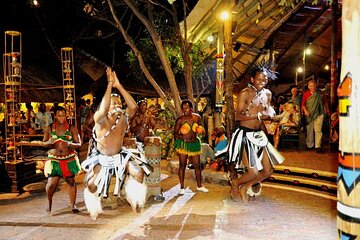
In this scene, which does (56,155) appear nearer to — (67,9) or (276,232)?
(276,232)

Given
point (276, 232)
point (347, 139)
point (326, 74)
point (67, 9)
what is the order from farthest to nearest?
point (326, 74) < point (67, 9) < point (276, 232) < point (347, 139)

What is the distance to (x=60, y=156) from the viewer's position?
6465mm

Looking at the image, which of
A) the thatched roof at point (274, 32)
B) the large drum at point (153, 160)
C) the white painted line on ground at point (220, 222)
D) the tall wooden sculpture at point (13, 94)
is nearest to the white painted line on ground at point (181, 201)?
the large drum at point (153, 160)

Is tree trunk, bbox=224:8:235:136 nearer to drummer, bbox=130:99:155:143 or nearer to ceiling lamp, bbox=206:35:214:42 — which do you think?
drummer, bbox=130:99:155:143

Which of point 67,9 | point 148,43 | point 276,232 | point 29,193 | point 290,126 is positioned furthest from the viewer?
point 67,9

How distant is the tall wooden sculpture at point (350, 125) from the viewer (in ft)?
8.33

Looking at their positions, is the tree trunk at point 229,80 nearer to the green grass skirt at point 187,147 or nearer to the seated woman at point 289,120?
the green grass skirt at point 187,147

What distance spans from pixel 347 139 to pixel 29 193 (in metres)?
7.31

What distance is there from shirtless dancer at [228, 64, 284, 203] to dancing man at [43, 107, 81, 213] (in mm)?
2828

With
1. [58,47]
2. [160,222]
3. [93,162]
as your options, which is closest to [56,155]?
[93,162]

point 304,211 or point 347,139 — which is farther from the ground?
point 347,139

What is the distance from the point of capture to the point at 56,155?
6.46 m

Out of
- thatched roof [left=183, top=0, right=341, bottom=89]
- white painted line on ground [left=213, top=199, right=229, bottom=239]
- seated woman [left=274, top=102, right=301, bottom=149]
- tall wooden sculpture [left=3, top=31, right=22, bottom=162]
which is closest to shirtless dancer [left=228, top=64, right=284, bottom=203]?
white painted line on ground [left=213, top=199, right=229, bottom=239]

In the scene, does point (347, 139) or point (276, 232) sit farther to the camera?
point (276, 232)
